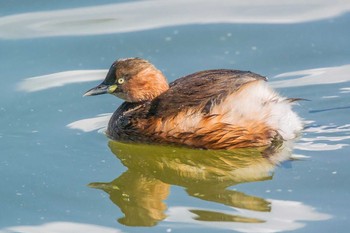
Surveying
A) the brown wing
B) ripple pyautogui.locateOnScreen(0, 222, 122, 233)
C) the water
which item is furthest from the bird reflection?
the brown wing

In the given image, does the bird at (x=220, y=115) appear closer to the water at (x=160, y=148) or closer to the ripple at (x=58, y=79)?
the water at (x=160, y=148)

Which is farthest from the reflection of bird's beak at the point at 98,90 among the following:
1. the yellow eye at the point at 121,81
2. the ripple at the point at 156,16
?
the ripple at the point at 156,16

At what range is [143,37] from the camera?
9117mm

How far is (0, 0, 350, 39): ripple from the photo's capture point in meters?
9.29

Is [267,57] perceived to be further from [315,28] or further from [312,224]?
[312,224]

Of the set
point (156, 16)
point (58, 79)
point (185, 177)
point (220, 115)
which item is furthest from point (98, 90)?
point (156, 16)

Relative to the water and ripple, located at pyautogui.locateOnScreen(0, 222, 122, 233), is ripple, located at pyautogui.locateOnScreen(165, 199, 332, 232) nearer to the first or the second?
the water

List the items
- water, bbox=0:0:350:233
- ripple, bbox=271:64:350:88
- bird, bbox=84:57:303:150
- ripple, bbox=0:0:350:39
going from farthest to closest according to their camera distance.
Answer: ripple, bbox=0:0:350:39 → ripple, bbox=271:64:350:88 → bird, bbox=84:57:303:150 → water, bbox=0:0:350:233

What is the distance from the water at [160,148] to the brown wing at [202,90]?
0.32 meters

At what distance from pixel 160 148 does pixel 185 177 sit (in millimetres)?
595

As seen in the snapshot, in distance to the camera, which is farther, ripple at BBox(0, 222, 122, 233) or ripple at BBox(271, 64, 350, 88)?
ripple at BBox(271, 64, 350, 88)

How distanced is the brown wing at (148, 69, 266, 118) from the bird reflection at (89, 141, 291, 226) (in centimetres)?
30

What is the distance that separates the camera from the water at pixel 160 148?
21.1 feet

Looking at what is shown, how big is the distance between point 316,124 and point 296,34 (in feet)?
4.88
